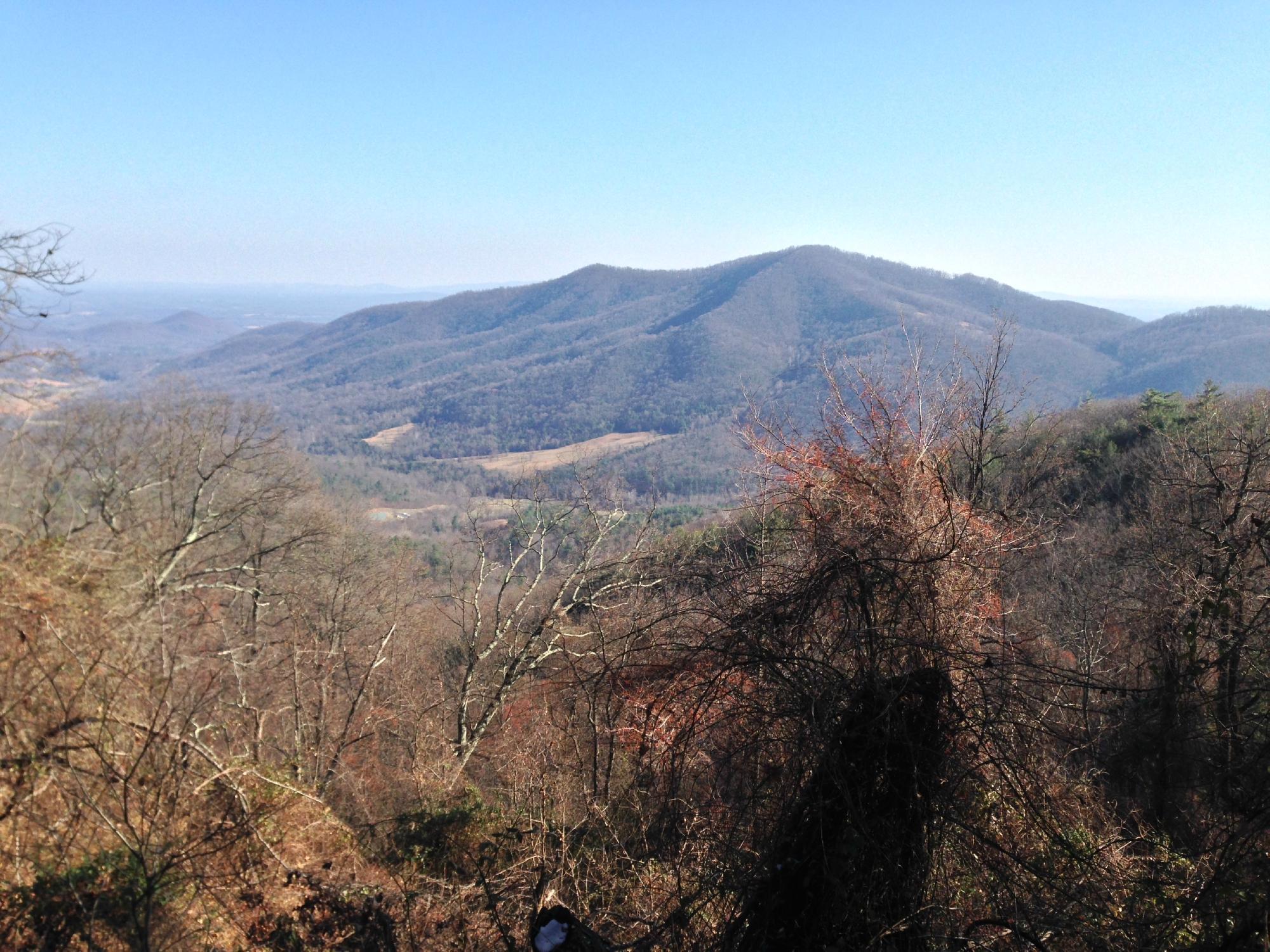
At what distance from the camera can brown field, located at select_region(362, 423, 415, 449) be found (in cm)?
8506

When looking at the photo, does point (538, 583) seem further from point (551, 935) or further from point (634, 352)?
point (634, 352)

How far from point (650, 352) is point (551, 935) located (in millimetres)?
111049

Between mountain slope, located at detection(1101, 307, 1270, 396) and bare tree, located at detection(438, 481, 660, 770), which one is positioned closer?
bare tree, located at detection(438, 481, 660, 770)

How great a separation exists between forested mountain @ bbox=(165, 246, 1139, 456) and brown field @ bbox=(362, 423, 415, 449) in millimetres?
1921

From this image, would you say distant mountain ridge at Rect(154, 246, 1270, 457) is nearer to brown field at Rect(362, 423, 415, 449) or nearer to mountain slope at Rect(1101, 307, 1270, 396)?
mountain slope at Rect(1101, 307, 1270, 396)

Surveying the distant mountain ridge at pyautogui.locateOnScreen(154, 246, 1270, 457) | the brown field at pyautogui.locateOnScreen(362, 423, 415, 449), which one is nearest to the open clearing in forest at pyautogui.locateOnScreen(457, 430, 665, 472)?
the distant mountain ridge at pyautogui.locateOnScreen(154, 246, 1270, 457)

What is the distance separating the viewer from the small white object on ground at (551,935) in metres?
2.97

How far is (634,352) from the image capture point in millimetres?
113000

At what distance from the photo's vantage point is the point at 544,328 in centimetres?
15225

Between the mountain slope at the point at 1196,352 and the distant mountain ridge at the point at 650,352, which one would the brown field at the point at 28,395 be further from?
the mountain slope at the point at 1196,352

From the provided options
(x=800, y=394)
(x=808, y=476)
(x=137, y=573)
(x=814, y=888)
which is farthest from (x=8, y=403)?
(x=800, y=394)

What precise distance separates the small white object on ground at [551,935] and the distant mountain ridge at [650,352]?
43.8m

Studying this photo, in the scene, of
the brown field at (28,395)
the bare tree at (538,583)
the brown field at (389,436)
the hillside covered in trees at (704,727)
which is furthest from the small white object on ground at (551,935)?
the brown field at (389,436)

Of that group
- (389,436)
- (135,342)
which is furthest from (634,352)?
(135,342)
